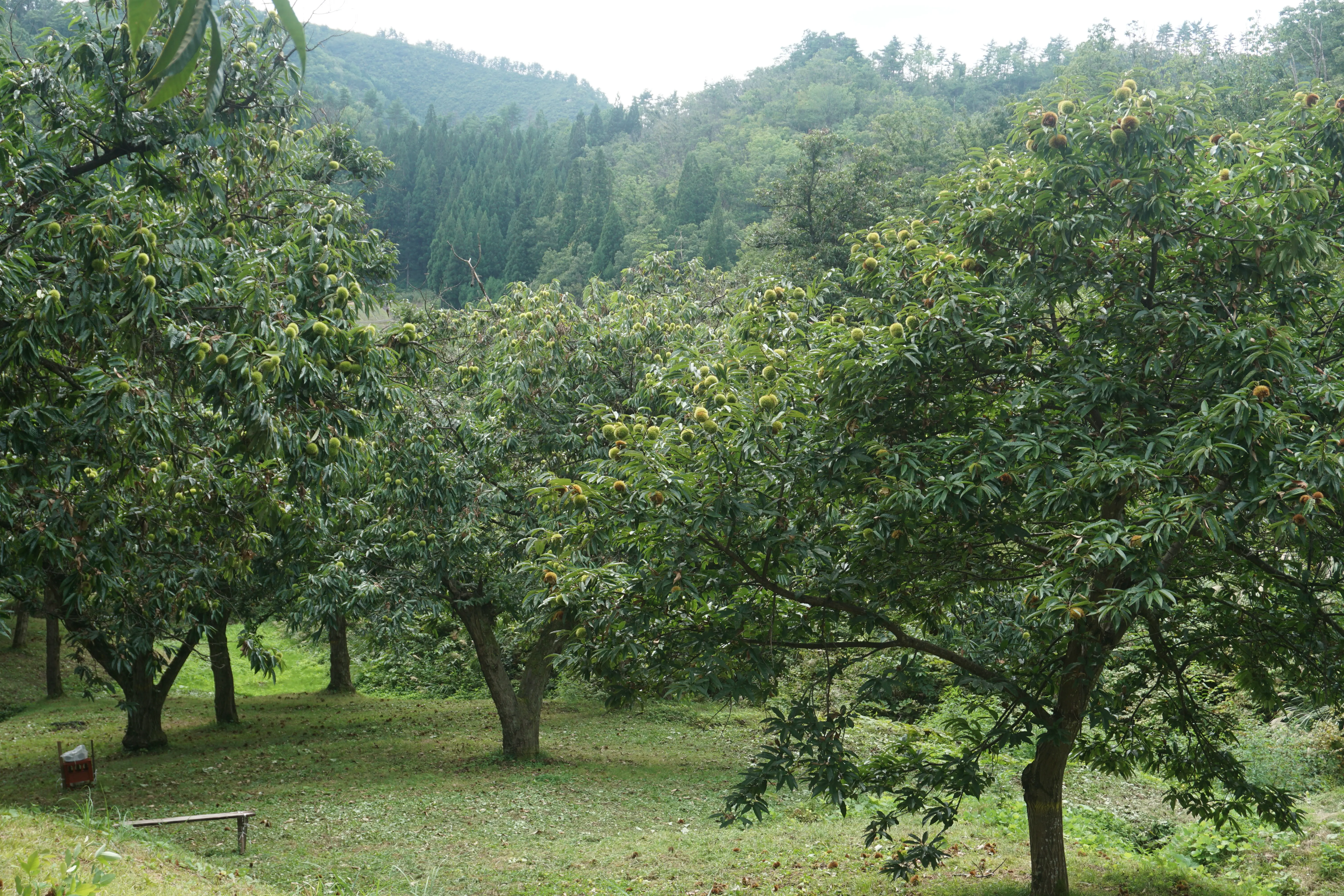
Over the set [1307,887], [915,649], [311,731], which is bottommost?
[311,731]

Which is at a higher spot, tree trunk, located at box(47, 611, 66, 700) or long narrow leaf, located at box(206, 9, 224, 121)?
long narrow leaf, located at box(206, 9, 224, 121)

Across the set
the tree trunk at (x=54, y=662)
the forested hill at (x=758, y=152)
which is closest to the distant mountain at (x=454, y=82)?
the forested hill at (x=758, y=152)

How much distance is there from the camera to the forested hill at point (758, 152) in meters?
29.9

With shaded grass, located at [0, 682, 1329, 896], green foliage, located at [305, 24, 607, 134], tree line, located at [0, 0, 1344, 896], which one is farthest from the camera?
green foliage, located at [305, 24, 607, 134]

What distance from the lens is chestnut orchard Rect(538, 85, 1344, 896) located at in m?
4.59

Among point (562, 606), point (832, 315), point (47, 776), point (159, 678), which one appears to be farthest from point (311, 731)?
point (832, 315)

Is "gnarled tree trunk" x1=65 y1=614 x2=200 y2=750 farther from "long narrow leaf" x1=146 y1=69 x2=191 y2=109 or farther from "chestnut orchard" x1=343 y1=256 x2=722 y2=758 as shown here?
"long narrow leaf" x1=146 y1=69 x2=191 y2=109

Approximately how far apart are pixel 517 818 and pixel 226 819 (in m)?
3.18

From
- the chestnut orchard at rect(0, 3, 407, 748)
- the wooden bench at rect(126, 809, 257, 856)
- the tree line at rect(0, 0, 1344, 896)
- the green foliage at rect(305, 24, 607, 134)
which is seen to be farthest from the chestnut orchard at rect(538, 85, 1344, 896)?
the green foliage at rect(305, 24, 607, 134)

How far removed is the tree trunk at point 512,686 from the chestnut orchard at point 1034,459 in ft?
25.6

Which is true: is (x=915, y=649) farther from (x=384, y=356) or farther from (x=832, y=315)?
(x=384, y=356)

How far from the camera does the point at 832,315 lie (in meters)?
6.27

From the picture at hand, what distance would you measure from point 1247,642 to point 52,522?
8226mm

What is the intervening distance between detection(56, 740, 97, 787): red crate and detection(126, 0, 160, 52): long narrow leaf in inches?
487
